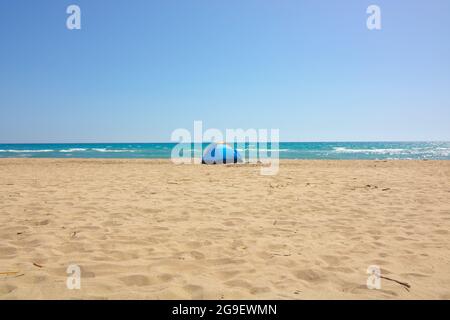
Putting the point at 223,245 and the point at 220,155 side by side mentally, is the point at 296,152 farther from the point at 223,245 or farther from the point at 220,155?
the point at 223,245

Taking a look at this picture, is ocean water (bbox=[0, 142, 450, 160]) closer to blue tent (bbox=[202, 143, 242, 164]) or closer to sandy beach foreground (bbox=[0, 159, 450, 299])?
blue tent (bbox=[202, 143, 242, 164])

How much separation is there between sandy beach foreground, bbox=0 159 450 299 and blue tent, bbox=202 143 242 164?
944 cm

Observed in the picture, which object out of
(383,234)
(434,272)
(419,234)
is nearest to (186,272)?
(434,272)

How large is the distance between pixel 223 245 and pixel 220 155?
12313mm

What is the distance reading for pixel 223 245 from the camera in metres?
3.37

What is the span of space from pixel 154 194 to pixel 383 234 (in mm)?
4416

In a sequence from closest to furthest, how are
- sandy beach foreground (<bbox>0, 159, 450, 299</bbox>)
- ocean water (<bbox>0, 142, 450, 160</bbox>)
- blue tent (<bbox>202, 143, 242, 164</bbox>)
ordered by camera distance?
sandy beach foreground (<bbox>0, 159, 450, 299</bbox>), blue tent (<bbox>202, 143, 242, 164</bbox>), ocean water (<bbox>0, 142, 450, 160</bbox>)

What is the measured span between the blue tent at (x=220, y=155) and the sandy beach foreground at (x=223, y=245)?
9.44m

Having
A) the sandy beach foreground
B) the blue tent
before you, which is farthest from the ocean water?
the sandy beach foreground

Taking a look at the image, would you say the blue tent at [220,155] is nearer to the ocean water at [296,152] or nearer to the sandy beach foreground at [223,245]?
the sandy beach foreground at [223,245]

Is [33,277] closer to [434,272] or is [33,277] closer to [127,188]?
[434,272]

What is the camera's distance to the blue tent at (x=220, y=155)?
15625 mm

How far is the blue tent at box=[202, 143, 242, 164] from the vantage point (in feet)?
51.3

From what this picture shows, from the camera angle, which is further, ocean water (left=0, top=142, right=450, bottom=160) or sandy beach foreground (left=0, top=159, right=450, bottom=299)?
ocean water (left=0, top=142, right=450, bottom=160)
